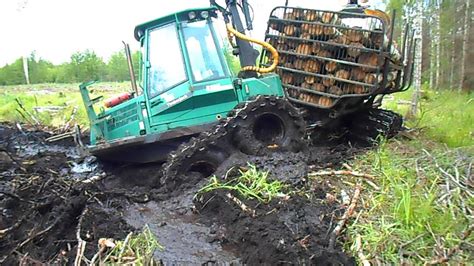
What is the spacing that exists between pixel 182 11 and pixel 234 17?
3.24 ft

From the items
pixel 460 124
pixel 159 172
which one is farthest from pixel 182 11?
pixel 460 124

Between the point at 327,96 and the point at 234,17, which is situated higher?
the point at 234,17

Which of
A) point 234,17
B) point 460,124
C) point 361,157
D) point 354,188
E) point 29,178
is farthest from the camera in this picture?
point 460,124

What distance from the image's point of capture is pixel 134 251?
134 inches

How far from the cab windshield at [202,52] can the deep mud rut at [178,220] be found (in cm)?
117

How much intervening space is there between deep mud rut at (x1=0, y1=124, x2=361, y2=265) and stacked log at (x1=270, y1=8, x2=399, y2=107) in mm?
1448

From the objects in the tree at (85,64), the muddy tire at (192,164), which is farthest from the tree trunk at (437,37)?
the tree at (85,64)

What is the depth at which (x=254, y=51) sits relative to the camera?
7027mm

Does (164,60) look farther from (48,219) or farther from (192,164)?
(48,219)

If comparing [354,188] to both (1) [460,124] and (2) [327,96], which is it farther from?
(1) [460,124]

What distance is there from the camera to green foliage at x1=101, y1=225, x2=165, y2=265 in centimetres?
317

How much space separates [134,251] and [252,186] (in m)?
1.45

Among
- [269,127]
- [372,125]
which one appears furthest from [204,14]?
[372,125]

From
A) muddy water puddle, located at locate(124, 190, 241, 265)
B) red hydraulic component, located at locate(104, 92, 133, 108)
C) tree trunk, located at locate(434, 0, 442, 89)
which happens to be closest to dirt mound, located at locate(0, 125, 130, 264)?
muddy water puddle, located at locate(124, 190, 241, 265)
